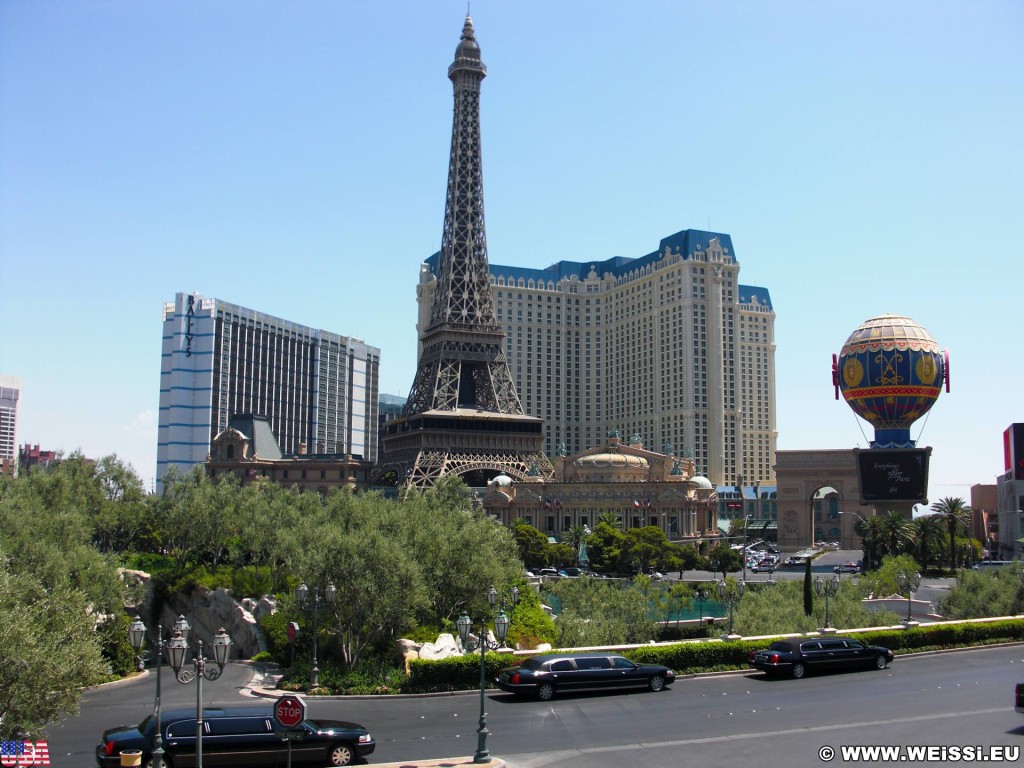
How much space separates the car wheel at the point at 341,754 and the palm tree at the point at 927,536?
78.6 meters

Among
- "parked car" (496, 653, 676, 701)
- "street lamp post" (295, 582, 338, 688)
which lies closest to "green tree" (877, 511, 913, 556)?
"parked car" (496, 653, 676, 701)

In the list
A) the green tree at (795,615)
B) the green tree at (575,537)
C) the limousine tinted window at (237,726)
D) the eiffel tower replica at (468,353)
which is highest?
the eiffel tower replica at (468,353)

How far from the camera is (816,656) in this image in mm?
38188

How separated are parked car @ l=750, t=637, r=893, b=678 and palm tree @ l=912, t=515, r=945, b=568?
57.6m

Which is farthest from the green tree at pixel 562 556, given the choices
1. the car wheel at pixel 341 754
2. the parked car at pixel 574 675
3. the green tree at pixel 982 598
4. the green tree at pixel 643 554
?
the car wheel at pixel 341 754

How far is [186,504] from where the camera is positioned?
2709 inches

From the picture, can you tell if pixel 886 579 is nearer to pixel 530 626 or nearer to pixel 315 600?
pixel 530 626

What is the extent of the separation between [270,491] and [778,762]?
67659mm

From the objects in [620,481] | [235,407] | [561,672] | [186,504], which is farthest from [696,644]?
[235,407]

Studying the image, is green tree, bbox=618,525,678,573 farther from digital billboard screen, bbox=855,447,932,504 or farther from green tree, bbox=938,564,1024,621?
green tree, bbox=938,564,1024,621

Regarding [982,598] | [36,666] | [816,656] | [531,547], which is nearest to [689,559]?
[531,547]

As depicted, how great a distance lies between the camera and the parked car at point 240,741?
993 inches

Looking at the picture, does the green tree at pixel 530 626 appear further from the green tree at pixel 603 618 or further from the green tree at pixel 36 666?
the green tree at pixel 36 666

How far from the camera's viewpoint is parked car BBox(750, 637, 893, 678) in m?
37.9
